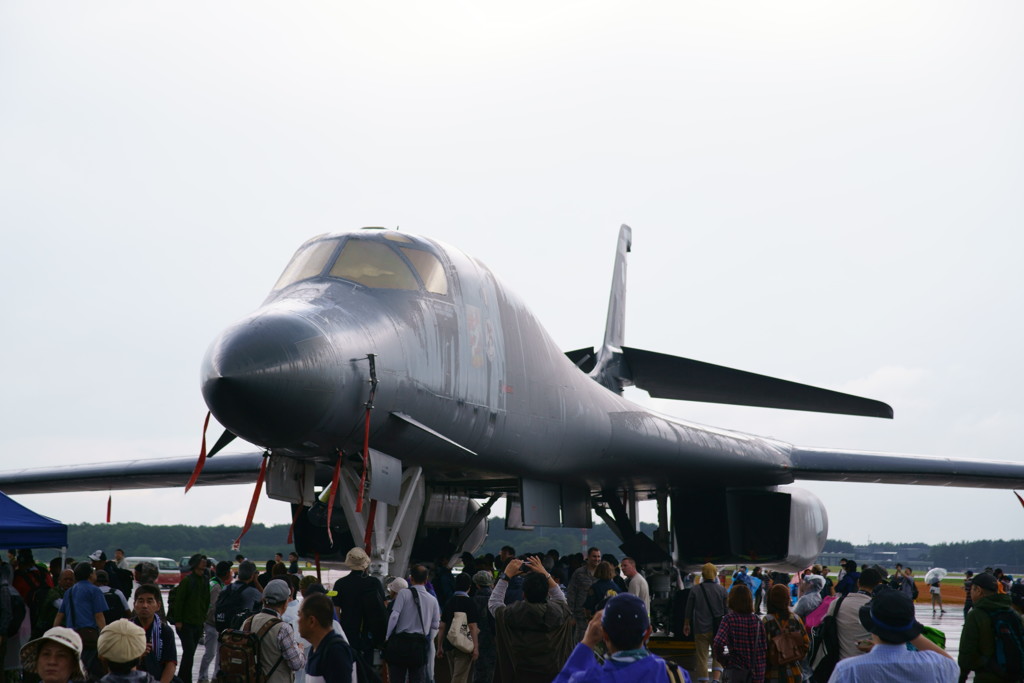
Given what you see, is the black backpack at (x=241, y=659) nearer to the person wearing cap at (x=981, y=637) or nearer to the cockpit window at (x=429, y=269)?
the cockpit window at (x=429, y=269)

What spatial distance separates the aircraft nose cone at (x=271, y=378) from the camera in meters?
6.34

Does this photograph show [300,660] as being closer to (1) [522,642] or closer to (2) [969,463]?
(1) [522,642]

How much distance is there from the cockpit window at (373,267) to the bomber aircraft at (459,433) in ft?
0.06

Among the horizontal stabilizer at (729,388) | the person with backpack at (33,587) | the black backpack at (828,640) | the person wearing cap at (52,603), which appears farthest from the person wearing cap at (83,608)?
the horizontal stabilizer at (729,388)

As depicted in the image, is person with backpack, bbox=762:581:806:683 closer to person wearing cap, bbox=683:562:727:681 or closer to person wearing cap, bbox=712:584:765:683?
person wearing cap, bbox=712:584:765:683

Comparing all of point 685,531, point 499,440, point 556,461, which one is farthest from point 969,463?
point 499,440

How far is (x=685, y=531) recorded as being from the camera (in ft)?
49.1

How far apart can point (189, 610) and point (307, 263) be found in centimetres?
381

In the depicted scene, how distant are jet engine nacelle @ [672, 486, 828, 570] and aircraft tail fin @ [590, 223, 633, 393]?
7.79 ft

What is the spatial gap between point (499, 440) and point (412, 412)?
1694mm

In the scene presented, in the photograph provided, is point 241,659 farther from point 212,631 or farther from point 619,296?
point 619,296

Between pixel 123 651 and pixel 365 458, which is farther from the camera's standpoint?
pixel 365 458

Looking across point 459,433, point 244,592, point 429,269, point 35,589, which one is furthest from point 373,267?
point 35,589

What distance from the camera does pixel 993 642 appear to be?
20.0 feet
